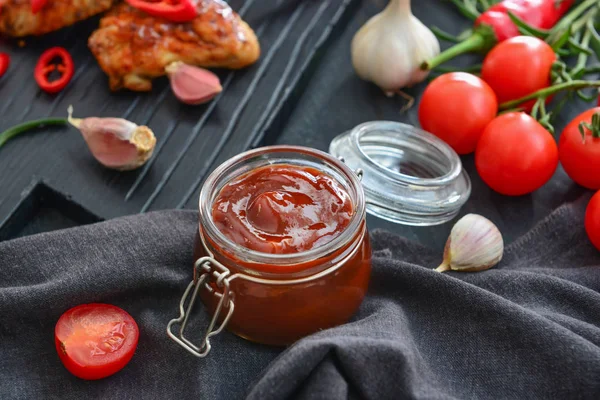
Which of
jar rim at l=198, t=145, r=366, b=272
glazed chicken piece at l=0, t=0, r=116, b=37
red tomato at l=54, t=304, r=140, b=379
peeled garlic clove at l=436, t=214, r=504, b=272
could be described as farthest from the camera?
glazed chicken piece at l=0, t=0, r=116, b=37

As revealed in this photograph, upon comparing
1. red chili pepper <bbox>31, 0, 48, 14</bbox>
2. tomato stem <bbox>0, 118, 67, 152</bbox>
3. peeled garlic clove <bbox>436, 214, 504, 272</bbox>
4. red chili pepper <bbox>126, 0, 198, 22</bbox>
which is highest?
red chili pepper <bbox>126, 0, 198, 22</bbox>

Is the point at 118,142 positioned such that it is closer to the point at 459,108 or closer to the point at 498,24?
the point at 459,108

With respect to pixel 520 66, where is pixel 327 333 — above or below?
below

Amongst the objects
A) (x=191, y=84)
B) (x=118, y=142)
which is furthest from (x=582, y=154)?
(x=118, y=142)

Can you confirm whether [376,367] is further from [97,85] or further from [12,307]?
[97,85]

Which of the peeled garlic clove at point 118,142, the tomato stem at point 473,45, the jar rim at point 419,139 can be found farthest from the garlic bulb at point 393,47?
the peeled garlic clove at point 118,142

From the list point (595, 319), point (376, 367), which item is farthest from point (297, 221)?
point (595, 319)

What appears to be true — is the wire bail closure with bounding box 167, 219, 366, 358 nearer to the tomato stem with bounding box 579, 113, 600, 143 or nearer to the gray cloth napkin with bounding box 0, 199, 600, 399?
the gray cloth napkin with bounding box 0, 199, 600, 399

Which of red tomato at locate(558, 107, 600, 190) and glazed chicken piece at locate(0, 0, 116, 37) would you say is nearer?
red tomato at locate(558, 107, 600, 190)

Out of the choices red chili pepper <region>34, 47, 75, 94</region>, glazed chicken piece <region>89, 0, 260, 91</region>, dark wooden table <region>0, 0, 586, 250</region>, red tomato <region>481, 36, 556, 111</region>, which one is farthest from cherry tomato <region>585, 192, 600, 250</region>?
red chili pepper <region>34, 47, 75, 94</region>
